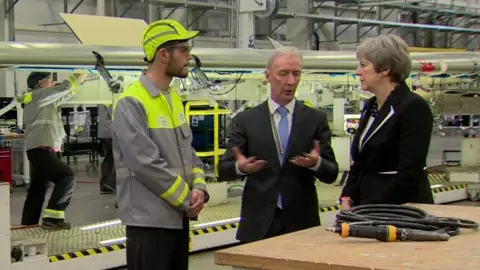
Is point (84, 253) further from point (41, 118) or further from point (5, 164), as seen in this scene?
point (5, 164)

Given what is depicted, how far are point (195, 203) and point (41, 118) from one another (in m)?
3.74

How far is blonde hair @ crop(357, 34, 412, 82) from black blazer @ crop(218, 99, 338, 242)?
450 millimetres

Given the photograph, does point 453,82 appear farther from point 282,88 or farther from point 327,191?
point 282,88

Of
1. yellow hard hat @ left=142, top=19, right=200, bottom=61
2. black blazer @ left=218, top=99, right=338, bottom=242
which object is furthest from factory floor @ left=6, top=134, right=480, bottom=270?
yellow hard hat @ left=142, top=19, right=200, bottom=61

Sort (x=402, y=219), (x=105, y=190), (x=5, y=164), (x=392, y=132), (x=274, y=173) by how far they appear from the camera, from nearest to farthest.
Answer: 1. (x=402, y=219)
2. (x=392, y=132)
3. (x=274, y=173)
4. (x=5, y=164)
5. (x=105, y=190)

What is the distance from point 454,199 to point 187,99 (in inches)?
154

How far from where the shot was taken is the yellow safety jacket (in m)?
2.70

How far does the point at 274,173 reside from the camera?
294cm

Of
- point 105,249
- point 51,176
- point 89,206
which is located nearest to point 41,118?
point 51,176

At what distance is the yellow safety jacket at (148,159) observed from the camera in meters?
2.70

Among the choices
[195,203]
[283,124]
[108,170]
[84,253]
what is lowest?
[84,253]

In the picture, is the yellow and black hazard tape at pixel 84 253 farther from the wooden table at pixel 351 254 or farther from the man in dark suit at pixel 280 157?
the wooden table at pixel 351 254

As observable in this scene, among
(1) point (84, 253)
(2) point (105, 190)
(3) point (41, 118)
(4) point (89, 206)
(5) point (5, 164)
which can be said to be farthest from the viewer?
(2) point (105, 190)

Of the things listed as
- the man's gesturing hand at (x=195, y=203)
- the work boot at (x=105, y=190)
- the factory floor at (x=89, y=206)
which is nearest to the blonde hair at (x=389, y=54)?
the man's gesturing hand at (x=195, y=203)
